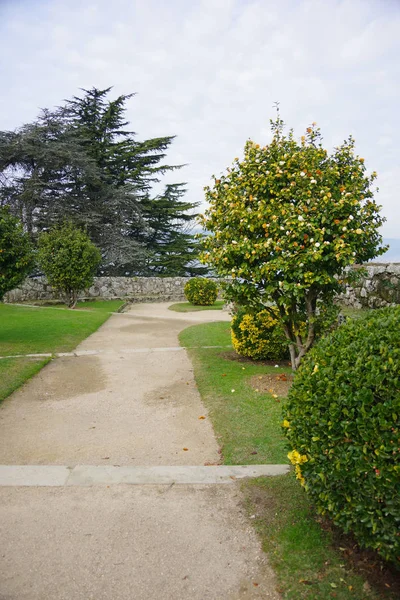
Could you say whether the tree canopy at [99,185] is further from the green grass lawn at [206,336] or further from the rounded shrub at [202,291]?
the green grass lawn at [206,336]

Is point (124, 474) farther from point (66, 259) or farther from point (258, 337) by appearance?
point (66, 259)

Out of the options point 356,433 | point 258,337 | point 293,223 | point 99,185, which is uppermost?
point 99,185

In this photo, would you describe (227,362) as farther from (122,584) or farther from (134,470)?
(122,584)

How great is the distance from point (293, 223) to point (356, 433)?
138 inches

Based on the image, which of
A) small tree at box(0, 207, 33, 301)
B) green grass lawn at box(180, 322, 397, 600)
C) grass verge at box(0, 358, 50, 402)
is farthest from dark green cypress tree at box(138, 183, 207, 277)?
green grass lawn at box(180, 322, 397, 600)

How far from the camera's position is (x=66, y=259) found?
19188 mm

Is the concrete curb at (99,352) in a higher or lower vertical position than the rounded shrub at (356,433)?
lower

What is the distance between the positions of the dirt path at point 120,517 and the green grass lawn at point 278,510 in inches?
5.0

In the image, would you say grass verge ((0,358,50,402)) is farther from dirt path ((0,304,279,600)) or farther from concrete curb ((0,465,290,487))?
concrete curb ((0,465,290,487))

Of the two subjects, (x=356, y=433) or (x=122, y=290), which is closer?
(x=356, y=433)

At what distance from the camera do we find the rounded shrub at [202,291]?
22.0 metres

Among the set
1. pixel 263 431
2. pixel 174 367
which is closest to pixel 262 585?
pixel 263 431

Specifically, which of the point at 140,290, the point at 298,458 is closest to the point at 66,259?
the point at 140,290

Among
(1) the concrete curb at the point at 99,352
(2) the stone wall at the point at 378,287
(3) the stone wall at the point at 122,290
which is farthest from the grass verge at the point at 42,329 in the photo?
(2) the stone wall at the point at 378,287
